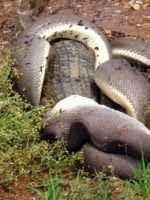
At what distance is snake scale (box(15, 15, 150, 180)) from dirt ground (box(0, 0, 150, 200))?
1.55 ft

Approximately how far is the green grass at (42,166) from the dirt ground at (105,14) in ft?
7.12

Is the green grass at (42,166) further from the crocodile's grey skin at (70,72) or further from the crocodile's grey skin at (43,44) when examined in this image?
the crocodile's grey skin at (70,72)

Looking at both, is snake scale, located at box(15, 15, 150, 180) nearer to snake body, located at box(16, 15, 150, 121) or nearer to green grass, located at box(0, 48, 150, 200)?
snake body, located at box(16, 15, 150, 121)

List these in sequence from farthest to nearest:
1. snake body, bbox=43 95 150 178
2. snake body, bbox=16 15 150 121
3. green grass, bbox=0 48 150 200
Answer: snake body, bbox=16 15 150 121 < snake body, bbox=43 95 150 178 < green grass, bbox=0 48 150 200

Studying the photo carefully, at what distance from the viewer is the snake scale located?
5.97 meters

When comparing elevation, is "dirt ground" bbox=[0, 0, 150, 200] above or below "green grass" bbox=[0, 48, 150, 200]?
below

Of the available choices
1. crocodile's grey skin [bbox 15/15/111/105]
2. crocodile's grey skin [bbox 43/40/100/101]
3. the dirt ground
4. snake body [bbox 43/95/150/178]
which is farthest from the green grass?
the dirt ground

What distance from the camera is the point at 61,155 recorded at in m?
5.88

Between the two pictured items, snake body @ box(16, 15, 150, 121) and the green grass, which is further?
snake body @ box(16, 15, 150, 121)

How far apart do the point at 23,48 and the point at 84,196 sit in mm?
2112

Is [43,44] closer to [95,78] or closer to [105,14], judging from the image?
[95,78]

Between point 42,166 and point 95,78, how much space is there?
59.1 inches

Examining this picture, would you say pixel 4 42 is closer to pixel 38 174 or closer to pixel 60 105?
pixel 60 105

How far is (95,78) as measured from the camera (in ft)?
23.4
